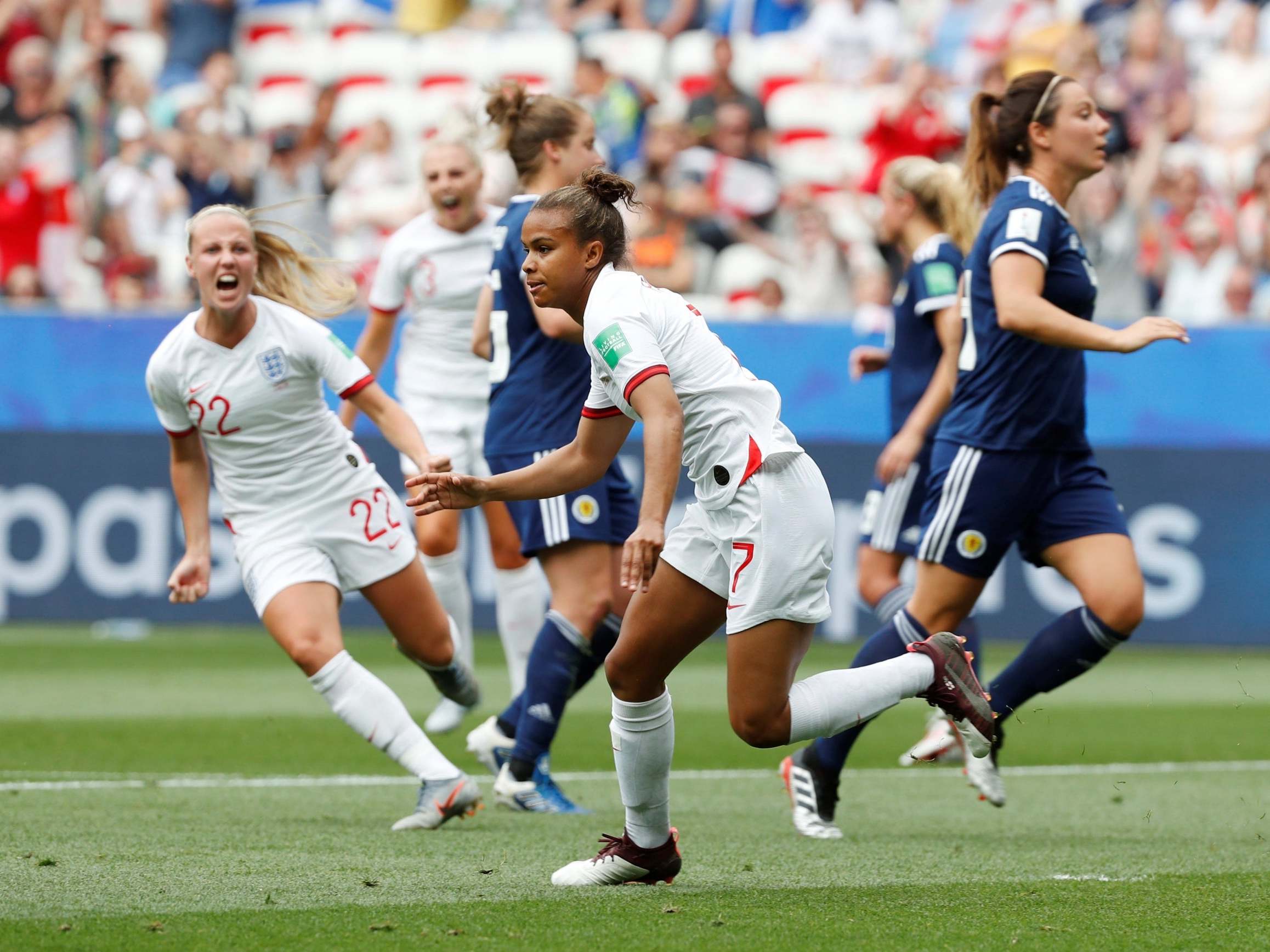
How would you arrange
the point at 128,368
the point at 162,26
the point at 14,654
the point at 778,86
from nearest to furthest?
the point at 14,654 < the point at 128,368 < the point at 778,86 < the point at 162,26

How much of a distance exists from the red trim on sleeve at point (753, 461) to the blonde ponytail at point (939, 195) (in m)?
3.35

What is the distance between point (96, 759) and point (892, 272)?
27.6 ft

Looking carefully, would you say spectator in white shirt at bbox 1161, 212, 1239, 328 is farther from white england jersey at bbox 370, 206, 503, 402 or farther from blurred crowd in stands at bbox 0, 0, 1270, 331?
white england jersey at bbox 370, 206, 503, 402

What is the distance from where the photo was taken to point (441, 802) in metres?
6.14

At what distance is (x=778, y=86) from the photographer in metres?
17.9

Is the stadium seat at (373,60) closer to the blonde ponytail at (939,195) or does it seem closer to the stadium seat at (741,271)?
the stadium seat at (741,271)

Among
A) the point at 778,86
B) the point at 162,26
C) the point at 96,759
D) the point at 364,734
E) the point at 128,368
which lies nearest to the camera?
the point at 364,734

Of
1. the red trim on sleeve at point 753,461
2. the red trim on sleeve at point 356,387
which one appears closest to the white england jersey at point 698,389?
the red trim on sleeve at point 753,461

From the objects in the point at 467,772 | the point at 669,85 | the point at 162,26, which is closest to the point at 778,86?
the point at 669,85

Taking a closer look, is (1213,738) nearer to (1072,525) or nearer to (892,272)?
(1072,525)

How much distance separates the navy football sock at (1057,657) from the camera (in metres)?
6.33

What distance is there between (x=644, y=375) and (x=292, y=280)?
8.28ft

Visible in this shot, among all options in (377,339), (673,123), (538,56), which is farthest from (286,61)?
(377,339)

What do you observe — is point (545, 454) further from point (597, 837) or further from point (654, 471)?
point (654, 471)
